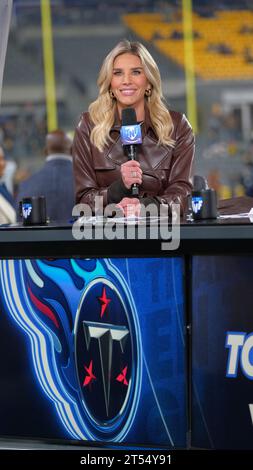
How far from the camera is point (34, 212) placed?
333cm

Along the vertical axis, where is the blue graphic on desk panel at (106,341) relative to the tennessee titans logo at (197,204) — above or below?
below

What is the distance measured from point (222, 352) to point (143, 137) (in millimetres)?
1051

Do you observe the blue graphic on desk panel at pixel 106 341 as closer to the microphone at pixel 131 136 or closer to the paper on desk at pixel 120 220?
the paper on desk at pixel 120 220

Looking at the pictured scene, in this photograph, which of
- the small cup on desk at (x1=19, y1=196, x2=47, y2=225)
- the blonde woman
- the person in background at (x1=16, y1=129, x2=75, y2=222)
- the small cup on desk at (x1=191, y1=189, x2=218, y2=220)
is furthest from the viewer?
the person in background at (x1=16, y1=129, x2=75, y2=222)

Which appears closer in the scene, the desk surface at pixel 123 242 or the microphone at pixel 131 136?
the desk surface at pixel 123 242

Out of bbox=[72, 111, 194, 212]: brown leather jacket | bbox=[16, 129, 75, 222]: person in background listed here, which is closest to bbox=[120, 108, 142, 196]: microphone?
bbox=[72, 111, 194, 212]: brown leather jacket

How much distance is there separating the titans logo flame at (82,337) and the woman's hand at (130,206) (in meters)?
0.40

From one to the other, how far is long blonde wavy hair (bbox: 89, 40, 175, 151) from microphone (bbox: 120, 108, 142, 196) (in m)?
0.26

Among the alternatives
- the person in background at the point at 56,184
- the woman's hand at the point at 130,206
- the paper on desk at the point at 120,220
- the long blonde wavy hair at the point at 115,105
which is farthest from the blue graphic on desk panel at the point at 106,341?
the person in background at the point at 56,184

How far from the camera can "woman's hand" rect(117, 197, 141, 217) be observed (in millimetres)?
3396

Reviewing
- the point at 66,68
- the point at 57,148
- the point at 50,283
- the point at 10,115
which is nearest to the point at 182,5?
the point at 66,68

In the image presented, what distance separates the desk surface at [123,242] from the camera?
294 centimetres

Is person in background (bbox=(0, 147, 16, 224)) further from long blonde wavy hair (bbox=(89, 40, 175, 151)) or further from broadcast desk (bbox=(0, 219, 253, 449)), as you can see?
broadcast desk (bbox=(0, 219, 253, 449))
